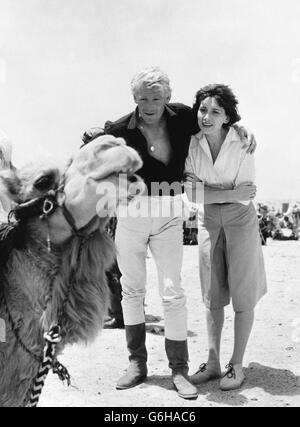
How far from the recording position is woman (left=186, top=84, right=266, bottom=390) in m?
4.14

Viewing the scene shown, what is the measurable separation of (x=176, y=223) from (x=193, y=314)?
3.49m

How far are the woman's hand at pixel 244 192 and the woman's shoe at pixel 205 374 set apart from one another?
1497 mm

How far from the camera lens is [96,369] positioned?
15.6 ft

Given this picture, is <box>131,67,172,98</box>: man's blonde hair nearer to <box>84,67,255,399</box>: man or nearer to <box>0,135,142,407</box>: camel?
<box>84,67,255,399</box>: man

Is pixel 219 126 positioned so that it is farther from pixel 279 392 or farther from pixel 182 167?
pixel 279 392

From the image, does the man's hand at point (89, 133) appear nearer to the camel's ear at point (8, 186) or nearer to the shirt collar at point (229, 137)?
the shirt collar at point (229, 137)

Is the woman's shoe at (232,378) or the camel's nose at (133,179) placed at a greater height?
the camel's nose at (133,179)

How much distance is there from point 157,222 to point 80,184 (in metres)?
2.21

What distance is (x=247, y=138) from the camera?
13.7 feet

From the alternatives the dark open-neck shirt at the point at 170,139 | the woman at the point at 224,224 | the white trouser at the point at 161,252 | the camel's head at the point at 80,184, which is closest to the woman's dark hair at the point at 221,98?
the woman at the point at 224,224

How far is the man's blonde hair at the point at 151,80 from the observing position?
142 inches

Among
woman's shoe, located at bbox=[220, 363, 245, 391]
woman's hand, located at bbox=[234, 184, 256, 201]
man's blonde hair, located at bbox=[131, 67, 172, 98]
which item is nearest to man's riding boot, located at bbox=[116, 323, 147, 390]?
woman's shoe, located at bbox=[220, 363, 245, 391]

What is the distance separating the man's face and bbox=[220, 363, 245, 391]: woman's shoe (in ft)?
7.01

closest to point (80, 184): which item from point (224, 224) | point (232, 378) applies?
point (224, 224)
